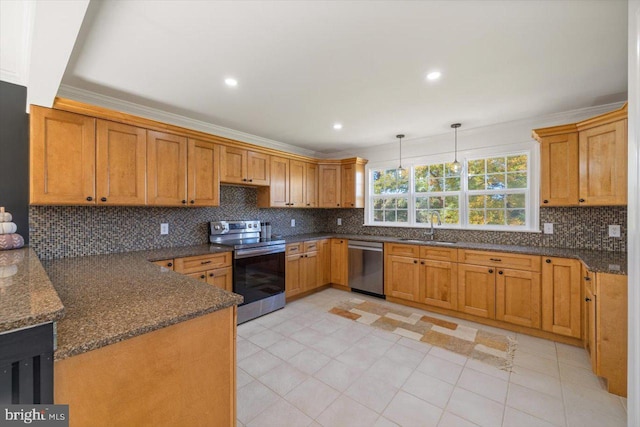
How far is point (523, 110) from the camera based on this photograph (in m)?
2.98

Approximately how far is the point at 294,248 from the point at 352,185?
1490 millimetres

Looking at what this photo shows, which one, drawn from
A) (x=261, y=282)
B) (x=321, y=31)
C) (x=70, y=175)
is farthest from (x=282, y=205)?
(x=321, y=31)

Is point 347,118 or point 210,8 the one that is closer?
point 210,8

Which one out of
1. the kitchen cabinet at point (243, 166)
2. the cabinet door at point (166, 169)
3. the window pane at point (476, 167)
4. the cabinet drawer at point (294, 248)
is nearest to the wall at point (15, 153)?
the cabinet door at point (166, 169)

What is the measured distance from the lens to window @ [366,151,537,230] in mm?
3416

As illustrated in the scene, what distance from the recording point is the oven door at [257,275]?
311cm

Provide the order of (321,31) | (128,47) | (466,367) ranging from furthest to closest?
(466,367) < (128,47) < (321,31)

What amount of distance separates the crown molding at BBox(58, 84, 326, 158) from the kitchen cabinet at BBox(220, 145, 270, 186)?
44cm

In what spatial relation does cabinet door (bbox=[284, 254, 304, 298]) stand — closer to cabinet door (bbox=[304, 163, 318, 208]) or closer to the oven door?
the oven door

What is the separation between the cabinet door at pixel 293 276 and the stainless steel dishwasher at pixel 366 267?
0.82 meters

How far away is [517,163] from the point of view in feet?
11.2

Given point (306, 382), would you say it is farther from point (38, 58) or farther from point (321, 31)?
point (38, 58)

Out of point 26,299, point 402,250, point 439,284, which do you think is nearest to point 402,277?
point 402,250

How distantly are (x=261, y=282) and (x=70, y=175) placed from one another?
2.09m
